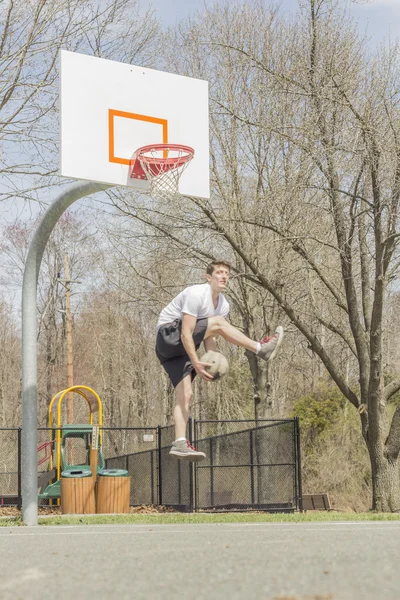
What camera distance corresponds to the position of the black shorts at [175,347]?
8742 mm

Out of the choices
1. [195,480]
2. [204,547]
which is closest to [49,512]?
[195,480]

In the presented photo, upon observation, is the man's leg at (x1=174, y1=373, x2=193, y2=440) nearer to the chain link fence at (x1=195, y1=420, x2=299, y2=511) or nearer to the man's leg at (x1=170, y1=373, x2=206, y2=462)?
the man's leg at (x1=170, y1=373, x2=206, y2=462)

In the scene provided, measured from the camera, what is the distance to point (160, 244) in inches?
814

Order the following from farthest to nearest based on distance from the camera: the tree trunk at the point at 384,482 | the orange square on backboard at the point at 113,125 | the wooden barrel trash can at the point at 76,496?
the tree trunk at the point at 384,482, the wooden barrel trash can at the point at 76,496, the orange square on backboard at the point at 113,125

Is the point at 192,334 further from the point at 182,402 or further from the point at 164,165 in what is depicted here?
the point at 164,165

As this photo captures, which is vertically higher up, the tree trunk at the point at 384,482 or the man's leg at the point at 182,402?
the man's leg at the point at 182,402

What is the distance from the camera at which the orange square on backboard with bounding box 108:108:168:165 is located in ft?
36.7

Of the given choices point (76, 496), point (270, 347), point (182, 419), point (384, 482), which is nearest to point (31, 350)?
point (182, 419)

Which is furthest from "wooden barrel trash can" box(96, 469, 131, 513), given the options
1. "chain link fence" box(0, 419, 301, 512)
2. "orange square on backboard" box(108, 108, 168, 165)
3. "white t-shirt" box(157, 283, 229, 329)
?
"white t-shirt" box(157, 283, 229, 329)

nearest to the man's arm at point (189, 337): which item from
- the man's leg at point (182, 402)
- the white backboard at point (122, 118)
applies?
the man's leg at point (182, 402)

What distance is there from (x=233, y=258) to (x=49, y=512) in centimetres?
955

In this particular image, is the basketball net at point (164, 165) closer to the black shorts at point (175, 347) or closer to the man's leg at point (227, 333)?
the black shorts at point (175, 347)

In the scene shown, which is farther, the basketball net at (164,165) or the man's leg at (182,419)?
the basketball net at (164,165)

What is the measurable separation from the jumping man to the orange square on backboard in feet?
10.1
